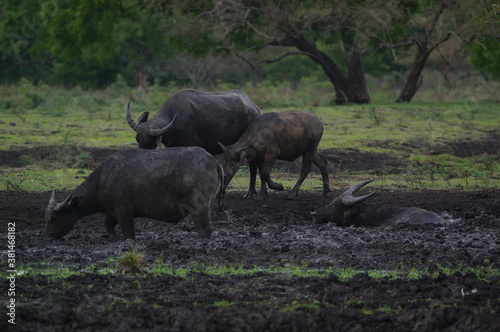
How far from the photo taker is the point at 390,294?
769cm

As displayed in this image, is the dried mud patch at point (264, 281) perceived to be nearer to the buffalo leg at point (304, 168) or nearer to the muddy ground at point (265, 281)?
the muddy ground at point (265, 281)

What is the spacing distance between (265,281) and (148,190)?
263 centimetres

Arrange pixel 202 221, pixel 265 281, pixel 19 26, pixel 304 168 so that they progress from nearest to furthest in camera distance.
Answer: pixel 265 281
pixel 202 221
pixel 304 168
pixel 19 26

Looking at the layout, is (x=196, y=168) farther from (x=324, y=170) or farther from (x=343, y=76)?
(x=343, y=76)

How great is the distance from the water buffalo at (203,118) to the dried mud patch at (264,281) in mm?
2175

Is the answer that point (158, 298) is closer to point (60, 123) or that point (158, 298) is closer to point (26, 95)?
point (60, 123)

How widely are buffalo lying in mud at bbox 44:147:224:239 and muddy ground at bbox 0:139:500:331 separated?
32 cm

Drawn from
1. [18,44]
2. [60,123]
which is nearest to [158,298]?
[60,123]

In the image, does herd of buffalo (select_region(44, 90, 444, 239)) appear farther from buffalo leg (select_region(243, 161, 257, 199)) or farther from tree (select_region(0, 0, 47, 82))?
tree (select_region(0, 0, 47, 82))

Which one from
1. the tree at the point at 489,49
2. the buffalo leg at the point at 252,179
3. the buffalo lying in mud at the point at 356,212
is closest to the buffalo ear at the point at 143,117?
the buffalo leg at the point at 252,179

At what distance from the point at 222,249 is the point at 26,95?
23.6 m

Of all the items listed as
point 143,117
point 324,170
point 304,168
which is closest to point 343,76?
point 324,170

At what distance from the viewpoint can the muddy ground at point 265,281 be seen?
22.0 feet

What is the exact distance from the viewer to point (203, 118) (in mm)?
14719
